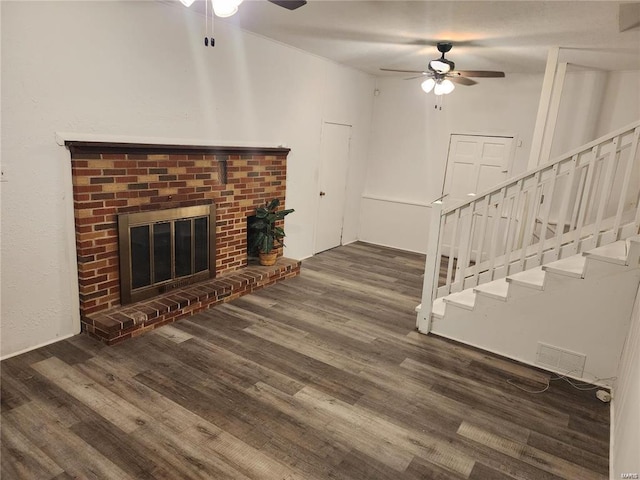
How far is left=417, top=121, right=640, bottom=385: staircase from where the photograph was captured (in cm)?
302

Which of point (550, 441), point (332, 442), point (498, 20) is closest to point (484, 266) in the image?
point (550, 441)

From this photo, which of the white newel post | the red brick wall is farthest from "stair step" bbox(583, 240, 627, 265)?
the red brick wall

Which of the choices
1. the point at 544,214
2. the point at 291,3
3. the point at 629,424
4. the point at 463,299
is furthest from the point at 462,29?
the point at 629,424

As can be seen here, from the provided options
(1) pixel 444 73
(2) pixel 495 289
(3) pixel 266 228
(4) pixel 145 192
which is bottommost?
(2) pixel 495 289

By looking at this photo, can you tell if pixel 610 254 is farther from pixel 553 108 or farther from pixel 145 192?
pixel 145 192

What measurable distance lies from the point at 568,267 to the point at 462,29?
2.18 meters

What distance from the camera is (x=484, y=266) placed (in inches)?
156

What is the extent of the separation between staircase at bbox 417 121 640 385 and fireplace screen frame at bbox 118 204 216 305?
85.2 inches

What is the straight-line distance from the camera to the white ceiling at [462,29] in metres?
3.05

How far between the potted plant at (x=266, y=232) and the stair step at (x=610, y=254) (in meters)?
3.02

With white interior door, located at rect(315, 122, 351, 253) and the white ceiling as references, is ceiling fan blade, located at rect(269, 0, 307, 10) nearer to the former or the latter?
the white ceiling

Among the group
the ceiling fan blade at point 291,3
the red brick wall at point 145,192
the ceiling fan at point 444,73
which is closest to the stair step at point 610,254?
the ceiling fan at point 444,73

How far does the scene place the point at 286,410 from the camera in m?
2.63

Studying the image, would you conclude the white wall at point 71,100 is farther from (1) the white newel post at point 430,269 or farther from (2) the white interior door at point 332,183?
(1) the white newel post at point 430,269
